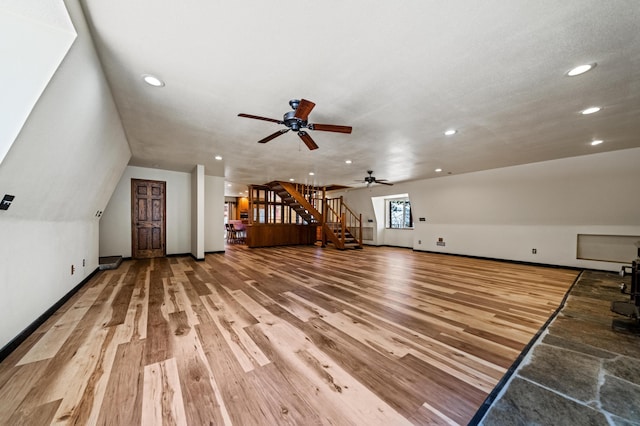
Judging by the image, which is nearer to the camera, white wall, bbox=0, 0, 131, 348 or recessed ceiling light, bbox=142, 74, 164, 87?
white wall, bbox=0, 0, 131, 348

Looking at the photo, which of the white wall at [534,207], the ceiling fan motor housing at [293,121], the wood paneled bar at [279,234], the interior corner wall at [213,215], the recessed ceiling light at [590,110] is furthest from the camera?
the wood paneled bar at [279,234]

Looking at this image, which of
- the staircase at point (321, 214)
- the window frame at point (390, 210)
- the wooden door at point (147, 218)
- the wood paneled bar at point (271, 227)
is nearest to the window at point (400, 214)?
the window frame at point (390, 210)

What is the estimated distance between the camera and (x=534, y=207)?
6.16m

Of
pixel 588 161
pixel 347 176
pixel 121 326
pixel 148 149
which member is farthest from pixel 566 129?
pixel 148 149

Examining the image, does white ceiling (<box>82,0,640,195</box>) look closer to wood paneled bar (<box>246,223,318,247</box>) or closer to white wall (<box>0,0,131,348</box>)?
white wall (<box>0,0,131,348</box>)

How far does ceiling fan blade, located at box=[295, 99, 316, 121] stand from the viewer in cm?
242

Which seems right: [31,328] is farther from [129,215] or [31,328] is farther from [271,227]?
[271,227]

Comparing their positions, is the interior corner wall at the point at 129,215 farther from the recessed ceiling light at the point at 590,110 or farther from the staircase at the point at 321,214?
the recessed ceiling light at the point at 590,110

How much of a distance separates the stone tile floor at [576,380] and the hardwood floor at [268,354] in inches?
5.2

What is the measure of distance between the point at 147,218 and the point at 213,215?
5.71ft

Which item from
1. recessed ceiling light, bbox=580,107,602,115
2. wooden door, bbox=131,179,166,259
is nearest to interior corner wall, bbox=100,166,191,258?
wooden door, bbox=131,179,166,259

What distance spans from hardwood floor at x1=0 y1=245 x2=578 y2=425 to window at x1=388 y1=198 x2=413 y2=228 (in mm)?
6186

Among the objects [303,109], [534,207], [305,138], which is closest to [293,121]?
[303,109]

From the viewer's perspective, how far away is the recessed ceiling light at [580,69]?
7.32ft
